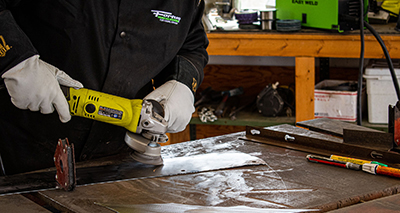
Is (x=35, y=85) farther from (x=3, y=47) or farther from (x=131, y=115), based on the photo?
(x=131, y=115)

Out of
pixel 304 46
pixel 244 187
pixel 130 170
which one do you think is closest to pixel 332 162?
pixel 244 187

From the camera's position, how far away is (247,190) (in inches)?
38.8

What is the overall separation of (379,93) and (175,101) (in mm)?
1539

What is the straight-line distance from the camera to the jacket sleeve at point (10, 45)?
41.2 inches

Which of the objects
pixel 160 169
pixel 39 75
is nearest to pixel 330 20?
pixel 160 169

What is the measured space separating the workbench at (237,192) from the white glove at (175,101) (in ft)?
0.69

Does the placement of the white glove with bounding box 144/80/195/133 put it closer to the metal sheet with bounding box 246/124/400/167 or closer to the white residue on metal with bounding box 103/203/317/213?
the metal sheet with bounding box 246/124/400/167

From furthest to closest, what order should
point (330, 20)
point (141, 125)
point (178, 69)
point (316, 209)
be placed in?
point (330, 20)
point (178, 69)
point (141, 125)
point (316, 209)

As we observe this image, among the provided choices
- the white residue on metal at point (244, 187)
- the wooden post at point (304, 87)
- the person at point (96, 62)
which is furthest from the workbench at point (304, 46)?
the white residue on metal at point (244, 187)

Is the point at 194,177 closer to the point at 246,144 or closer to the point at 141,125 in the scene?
the point at 141,125

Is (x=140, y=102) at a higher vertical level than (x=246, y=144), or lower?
higher

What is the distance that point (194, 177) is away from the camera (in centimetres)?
108

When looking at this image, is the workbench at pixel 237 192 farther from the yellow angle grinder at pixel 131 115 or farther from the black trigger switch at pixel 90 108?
the black trigger switch at pixel 90 108

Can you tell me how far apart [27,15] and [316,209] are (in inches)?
36.7
